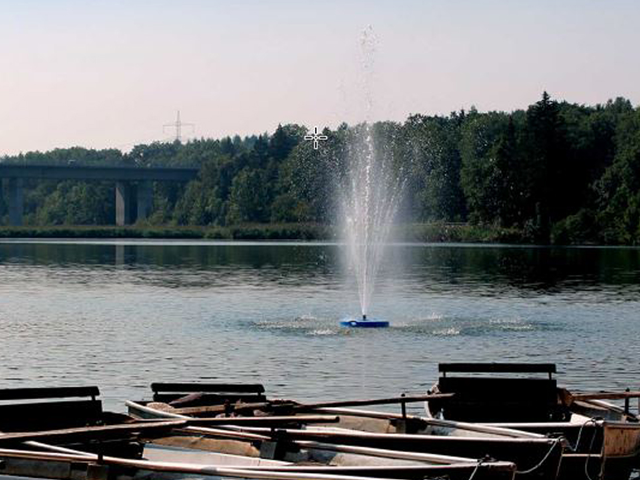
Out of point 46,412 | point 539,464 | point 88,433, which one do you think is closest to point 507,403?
point 539,464

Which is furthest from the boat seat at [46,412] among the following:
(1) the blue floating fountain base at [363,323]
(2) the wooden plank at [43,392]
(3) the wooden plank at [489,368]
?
(1) the blue floating fountain base at [363,323]

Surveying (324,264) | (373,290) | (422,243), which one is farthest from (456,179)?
(373,290)

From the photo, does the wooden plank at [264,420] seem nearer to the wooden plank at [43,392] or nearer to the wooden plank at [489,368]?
the wooden plank at [43,392]

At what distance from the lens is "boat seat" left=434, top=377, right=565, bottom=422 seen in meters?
26.6

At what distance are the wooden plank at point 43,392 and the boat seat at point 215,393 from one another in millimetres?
2216

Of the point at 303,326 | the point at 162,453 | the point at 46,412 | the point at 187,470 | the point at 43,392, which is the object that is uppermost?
the point at 43,392

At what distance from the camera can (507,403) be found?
2666cm

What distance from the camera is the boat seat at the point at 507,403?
26.6 meters

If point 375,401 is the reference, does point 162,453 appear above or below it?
below

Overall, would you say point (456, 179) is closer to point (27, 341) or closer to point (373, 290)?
point (373, 290)

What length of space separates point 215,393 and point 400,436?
6.15 m

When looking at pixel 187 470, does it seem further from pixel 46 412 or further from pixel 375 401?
pixel 375 401

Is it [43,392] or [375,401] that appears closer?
[43,392]

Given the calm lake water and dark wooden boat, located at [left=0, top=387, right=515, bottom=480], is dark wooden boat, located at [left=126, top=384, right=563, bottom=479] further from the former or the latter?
the calm lake water
